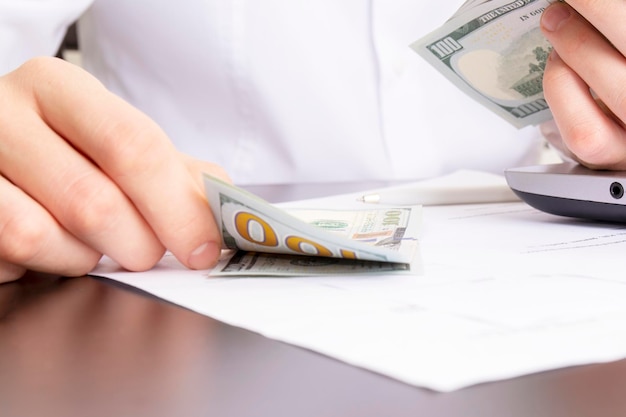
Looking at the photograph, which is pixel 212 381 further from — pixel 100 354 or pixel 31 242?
pixel 31 242

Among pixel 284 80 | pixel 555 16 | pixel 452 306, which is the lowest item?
pixel 284 80

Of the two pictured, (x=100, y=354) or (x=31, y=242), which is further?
(x=31, y=242)

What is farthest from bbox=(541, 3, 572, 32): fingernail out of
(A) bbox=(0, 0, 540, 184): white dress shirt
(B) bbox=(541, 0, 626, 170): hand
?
(A) bbox=(0, 0, 540, 184): white dress shirt

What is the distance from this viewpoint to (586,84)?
60cm

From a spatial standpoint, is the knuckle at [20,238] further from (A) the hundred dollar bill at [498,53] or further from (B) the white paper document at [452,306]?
(A) the hundred dollar bill at [498,53]

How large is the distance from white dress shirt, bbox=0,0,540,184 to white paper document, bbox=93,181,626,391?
0.64m

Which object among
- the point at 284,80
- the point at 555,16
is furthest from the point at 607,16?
the point at 284,80

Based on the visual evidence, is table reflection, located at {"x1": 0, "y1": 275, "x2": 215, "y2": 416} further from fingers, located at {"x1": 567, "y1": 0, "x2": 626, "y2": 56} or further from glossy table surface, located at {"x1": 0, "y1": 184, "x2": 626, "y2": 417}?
fingers, located at {"x1": 567, "y1": 0, "x2": 626, "y2": 56}

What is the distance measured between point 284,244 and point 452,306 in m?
0.12

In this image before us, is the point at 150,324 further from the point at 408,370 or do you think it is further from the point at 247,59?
the point at 247,59

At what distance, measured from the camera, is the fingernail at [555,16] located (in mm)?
597

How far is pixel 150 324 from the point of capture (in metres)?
0.33

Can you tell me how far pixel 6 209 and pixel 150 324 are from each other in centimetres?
15

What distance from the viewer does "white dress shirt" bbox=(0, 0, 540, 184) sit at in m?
1.11
